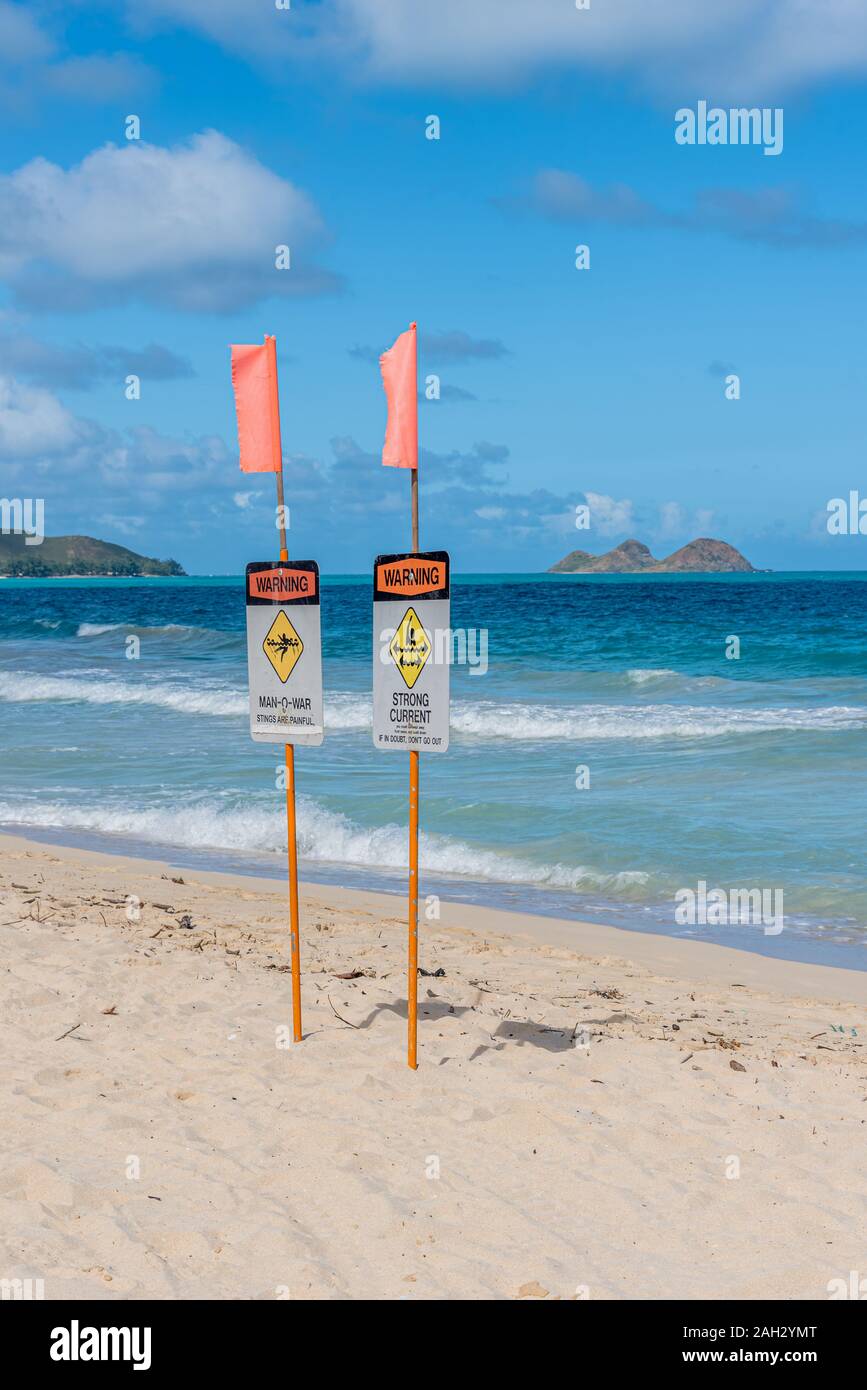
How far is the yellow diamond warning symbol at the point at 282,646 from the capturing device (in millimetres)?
5965

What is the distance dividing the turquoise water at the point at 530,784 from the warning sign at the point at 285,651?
15.4ft

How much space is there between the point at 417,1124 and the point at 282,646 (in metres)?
2.27

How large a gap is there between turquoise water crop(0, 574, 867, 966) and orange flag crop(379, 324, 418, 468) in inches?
210

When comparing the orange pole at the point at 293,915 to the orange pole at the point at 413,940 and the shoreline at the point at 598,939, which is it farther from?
the shoreline at the point at 598,939

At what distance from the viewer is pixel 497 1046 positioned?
248 inches

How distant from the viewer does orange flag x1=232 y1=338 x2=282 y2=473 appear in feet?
19.0

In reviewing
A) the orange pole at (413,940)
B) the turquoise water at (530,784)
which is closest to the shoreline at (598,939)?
the turquoise water at (530,784)

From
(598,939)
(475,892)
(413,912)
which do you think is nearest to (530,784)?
(475,892)

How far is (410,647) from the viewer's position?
5.59 metres

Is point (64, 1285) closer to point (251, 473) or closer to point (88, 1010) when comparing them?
point (88, 1010)

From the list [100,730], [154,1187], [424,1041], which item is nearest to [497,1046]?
[424,1041]

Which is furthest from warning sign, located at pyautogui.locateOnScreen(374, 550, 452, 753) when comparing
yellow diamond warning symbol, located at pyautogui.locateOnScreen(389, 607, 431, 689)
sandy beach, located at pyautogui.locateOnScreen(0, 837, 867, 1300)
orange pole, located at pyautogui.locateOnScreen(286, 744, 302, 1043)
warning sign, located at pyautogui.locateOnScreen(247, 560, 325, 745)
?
sandy beach, located at pyautogui.locateOnScreen(0, 837, 867, 1300)

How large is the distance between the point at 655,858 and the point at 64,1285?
8.35 meters
